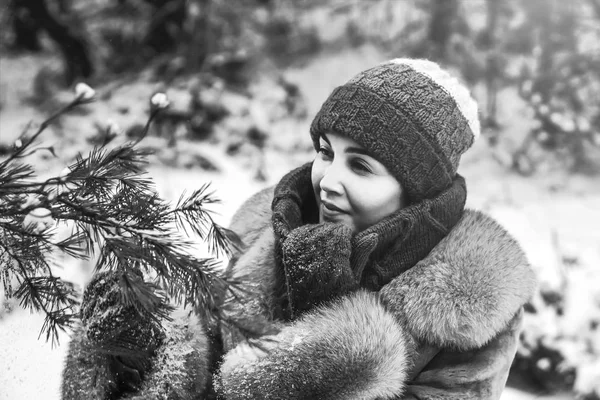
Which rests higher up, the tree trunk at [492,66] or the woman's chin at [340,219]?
the tree trunk at [492,66]

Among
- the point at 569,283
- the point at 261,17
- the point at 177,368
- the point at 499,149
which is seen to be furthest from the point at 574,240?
the point at 177,368

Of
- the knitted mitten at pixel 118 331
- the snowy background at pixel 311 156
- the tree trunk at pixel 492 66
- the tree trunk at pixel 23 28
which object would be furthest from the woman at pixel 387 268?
the tree trunk at pixel 492 66

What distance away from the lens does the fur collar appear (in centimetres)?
108

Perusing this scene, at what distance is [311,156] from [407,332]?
1.35m

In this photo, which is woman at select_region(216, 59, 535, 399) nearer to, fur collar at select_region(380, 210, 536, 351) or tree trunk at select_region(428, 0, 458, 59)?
fur collar at select_region(380, 210, 536, 351)

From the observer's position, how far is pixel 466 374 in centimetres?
111

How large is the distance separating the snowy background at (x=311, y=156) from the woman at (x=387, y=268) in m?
0.62

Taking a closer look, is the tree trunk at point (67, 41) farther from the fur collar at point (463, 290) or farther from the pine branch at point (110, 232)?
the fur collar at point (463, 290)

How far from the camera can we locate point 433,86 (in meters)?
1.19

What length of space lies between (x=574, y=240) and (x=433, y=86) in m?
1.30

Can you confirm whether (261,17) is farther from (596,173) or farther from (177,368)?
(177,368)

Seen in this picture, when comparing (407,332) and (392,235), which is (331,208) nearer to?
(392,235)

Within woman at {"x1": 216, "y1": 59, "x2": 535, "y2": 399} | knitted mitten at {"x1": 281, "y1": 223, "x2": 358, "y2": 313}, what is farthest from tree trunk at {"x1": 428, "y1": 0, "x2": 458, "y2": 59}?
knitted mitten at {"x1": 281, "y1": 223, "x2": 358, "y2": 313}

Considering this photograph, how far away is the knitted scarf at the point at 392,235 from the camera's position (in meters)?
1.11
